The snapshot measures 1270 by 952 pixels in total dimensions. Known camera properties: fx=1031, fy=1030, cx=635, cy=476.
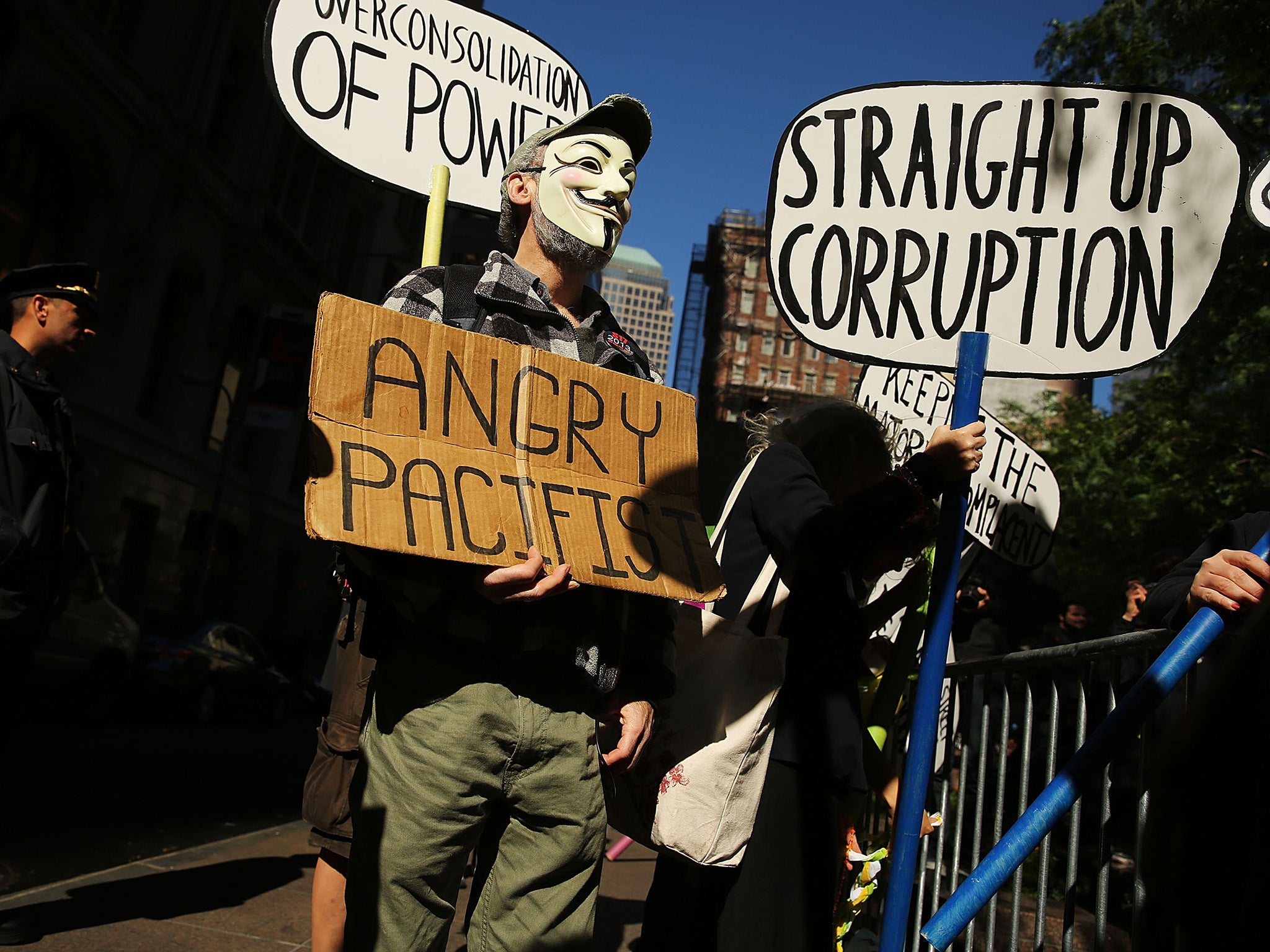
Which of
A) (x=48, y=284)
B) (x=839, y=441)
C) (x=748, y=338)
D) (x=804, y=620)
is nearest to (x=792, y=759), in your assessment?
→ (x=804, y=620)

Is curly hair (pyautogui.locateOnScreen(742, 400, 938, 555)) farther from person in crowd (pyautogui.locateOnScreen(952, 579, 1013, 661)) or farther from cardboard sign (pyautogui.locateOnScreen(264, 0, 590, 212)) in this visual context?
person in crowd (pyautogui.locateOnScreen(952, 579, 1013, 661))

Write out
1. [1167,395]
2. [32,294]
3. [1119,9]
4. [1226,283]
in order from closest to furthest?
[32,294], [1226,283], [1119,9], [1167,395]

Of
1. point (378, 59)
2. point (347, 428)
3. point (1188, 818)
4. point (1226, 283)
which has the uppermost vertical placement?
point (1226, 283)

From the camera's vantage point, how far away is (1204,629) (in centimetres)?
190

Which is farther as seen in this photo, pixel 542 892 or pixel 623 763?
pixel 623 763

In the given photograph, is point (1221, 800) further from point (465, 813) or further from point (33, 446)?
point (33, 446)

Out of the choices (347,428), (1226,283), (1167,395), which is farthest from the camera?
(1167,395)

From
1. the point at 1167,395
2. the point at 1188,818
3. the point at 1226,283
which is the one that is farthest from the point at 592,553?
the point at 1167,395

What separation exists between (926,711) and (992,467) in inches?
97.8

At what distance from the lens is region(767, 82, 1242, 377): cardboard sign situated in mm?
2193

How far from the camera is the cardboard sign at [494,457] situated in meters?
1.73

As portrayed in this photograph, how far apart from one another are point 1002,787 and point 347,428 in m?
2.36

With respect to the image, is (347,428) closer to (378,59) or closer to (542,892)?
(542,892)

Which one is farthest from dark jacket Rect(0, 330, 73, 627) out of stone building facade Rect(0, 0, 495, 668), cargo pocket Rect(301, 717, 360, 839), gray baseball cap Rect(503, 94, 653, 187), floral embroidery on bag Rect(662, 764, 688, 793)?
stone building facade Rect(0, 0, 495, 668)
